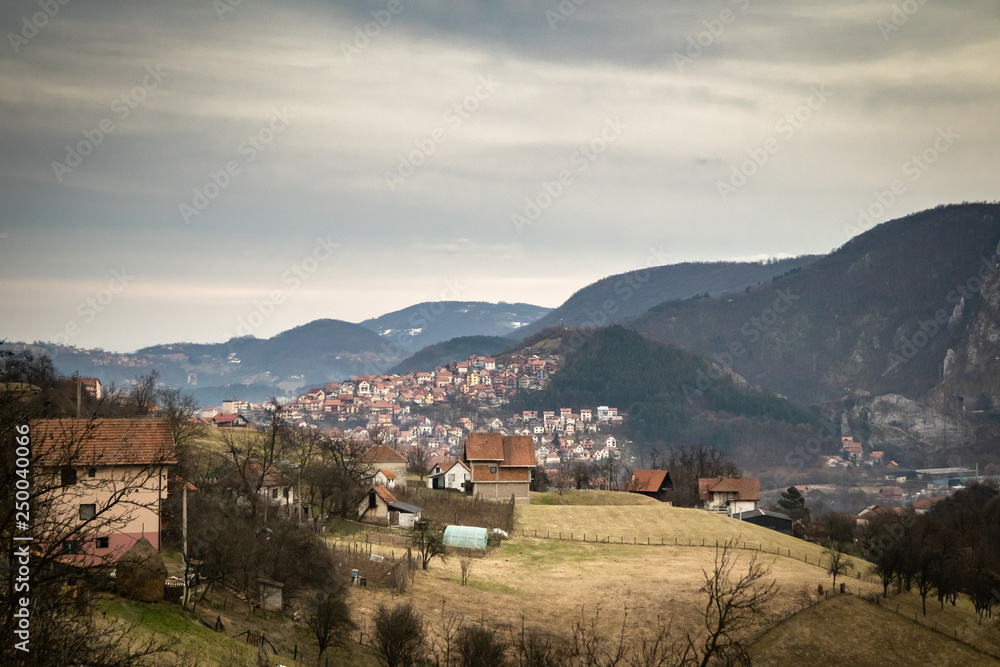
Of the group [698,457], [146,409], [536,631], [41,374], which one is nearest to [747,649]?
[536,631]

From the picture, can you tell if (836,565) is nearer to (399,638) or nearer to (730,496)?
(399,638)

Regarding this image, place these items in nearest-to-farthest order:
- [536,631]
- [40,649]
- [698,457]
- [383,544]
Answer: [40,649]
[536,631]
[383,544]
[698,457]

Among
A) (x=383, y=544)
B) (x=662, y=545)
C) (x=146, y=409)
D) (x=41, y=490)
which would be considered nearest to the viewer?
(x=41, y=490)

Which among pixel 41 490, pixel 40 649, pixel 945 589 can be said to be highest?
pixel 41 490

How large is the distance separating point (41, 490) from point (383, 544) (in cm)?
3477

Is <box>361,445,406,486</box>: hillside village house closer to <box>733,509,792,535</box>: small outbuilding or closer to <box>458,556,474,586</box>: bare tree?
<box>458,556,474,586</box>: bare tree

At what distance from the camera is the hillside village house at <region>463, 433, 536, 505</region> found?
61.9m

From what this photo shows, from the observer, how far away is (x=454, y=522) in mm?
51250

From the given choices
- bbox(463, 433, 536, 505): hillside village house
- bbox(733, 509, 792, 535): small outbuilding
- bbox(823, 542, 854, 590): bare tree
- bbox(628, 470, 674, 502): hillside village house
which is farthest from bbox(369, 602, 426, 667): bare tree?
bbox(628, 470, 674, 502): hillside village house

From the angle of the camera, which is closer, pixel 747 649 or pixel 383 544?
pixel 747 649

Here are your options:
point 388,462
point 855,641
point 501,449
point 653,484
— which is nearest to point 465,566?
point 855,641

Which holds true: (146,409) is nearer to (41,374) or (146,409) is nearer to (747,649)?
(41,374)

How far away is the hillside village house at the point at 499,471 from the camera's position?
61.9 meters

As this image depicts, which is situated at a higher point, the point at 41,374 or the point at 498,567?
the point at 41,374
